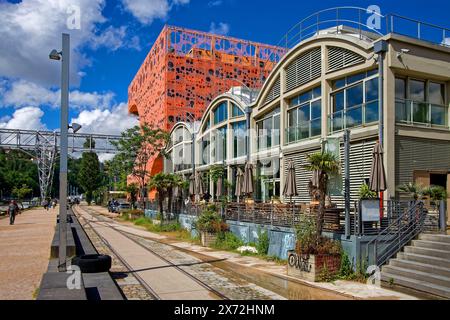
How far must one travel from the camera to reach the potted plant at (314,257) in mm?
11094

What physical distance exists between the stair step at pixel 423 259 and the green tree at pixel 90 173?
9423 cm

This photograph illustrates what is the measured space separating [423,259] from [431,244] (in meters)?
0.70

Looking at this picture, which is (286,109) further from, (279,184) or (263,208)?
(263,208)

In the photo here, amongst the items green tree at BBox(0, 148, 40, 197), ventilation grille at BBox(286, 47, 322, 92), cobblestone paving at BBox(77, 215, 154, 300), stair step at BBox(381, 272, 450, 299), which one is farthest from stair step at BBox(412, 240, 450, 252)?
green tree at BBox(0, 148, 40, 197)

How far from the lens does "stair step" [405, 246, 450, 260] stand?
10.5m

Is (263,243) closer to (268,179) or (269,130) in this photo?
(268,179)

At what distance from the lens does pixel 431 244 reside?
1127cm

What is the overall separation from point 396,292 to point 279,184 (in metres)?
14.1

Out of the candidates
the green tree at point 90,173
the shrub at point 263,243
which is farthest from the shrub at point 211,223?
the green tree at point 90,173

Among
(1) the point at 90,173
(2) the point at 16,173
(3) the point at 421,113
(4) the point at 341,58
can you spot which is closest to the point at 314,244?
(3) the point at 421,113

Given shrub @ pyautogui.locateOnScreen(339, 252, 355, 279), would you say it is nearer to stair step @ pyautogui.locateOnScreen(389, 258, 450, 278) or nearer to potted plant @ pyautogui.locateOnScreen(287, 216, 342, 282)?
potted plant @ pyautogui.locateOnScreen(287, 216, 342, 282)

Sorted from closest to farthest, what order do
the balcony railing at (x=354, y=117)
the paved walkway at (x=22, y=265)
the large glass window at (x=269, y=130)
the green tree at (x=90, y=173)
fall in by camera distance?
the paved walkway at (x=22, y=265), the balcony railing at (x=354, y=117), the large glass window at (x=269, y=130), the green tree at (x=90, y=173)

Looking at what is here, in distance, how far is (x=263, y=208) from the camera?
1700 cm

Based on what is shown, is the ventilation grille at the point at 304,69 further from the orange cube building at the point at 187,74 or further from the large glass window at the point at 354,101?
the orange cube building at the point at 187,74
